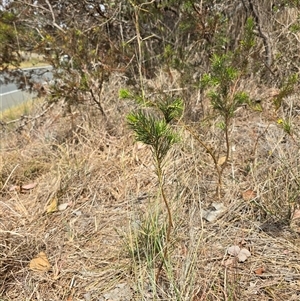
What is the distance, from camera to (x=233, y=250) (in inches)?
62.6

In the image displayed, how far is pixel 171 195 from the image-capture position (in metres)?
1.93

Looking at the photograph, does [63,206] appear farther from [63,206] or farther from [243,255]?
[243,255]

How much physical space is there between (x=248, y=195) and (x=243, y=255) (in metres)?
0.42

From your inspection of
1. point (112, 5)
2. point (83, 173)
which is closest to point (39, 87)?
point (112, 5)

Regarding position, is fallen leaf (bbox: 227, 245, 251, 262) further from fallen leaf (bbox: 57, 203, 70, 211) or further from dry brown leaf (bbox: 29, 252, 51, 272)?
fallen leaf (bbox: 57, 203, 70, 211)

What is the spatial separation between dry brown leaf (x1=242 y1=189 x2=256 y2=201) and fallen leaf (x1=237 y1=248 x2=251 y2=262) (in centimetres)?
35

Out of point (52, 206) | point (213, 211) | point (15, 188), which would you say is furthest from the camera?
Answer: point (15, 188)

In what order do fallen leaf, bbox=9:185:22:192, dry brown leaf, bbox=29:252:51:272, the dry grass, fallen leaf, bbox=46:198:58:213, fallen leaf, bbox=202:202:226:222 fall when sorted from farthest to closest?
fallen leaf, bbox=9:185:22:192 < fallen leaf, bbox=46:198:58:213 < fallen leaf, bbox=202:202:226:222 < dry brown leaf, bbox=29:252:51:272 < the dry grass

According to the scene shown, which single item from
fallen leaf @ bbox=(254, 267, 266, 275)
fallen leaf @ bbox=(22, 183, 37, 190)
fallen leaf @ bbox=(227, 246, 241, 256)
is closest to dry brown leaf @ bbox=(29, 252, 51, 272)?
fallen leaf @ bbox=(22, 183, 37, 190)

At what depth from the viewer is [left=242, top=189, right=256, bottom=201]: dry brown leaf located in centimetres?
187

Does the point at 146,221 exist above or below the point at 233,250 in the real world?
above

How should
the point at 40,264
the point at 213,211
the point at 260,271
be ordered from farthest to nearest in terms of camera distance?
the point at 213,211 → the point at 40,264 → the point at 260,271

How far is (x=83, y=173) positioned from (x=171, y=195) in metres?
0.74

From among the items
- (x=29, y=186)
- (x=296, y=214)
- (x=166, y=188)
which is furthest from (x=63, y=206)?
(x=296, y=214)
